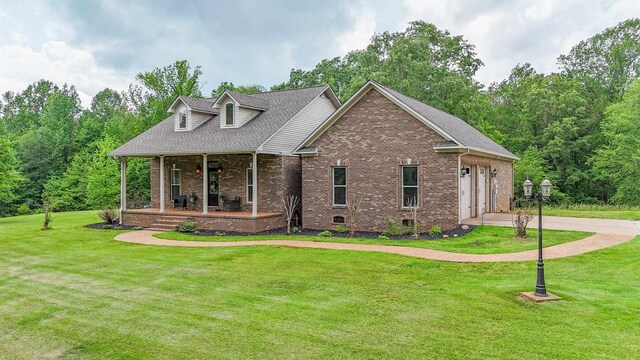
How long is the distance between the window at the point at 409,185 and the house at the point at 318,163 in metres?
0.04

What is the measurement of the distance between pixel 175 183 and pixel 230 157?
4.07 meters

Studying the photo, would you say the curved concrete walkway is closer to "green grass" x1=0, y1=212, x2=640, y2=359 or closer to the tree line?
"green grass" x1=0, y1=212, x2=640, y2=359

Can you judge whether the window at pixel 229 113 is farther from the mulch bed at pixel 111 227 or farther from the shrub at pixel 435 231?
the shrub at pixel 435 231

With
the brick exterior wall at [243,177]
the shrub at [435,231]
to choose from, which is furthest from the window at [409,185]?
the brick exterior wall at [243,177]

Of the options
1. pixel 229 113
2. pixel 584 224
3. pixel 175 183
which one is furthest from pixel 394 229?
pixel 175 183

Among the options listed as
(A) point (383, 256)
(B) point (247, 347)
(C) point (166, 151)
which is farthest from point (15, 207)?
(B) point (247, 347)

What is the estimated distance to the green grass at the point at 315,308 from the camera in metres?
5.67

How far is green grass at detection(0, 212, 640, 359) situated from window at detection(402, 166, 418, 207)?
5066 mm

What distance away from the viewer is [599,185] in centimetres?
3422

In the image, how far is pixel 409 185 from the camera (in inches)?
640

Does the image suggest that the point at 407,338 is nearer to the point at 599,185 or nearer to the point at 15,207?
the point at 599,185

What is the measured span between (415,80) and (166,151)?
19.3 meters

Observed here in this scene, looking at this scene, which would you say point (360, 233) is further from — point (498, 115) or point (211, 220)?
point (498, 115)

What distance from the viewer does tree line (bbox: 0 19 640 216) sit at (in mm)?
31000
